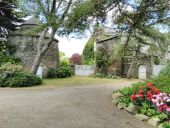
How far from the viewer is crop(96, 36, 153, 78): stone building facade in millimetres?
32406

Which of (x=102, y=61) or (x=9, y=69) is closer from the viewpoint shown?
(x=9, y=69)

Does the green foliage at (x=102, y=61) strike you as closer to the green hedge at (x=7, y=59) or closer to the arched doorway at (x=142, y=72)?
the arched doorway at (x=142, y=72)

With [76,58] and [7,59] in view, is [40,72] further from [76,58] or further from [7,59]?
[76,58]

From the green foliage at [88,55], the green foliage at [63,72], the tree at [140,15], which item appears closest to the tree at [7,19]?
the green foliage at [63,72]

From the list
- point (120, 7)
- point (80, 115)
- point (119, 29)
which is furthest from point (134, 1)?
point (80, 115)

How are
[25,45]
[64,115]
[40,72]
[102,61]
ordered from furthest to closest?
[102,61]
[25,45]
[40,72]
[64,115]

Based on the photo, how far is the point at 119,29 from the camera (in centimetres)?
1600

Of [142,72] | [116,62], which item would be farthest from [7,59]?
[142,72]

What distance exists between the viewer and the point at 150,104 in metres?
9.84

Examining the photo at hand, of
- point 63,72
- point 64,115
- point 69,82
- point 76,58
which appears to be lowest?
point 64,115

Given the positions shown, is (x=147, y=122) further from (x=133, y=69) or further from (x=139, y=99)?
(x=133, y=69)

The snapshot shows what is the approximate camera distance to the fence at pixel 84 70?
1410 inches

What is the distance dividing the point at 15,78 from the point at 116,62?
52.1 feet

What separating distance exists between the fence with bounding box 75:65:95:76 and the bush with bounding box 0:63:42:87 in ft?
49.0
